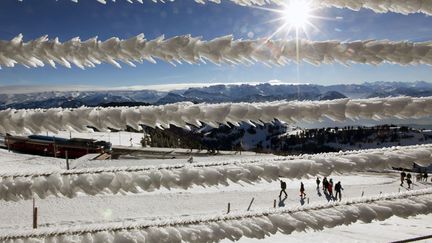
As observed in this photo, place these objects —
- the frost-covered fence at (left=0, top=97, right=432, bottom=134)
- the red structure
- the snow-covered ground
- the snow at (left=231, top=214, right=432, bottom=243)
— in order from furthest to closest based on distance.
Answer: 1. the red structure
2. the snow-covered ground
3. the snow at (left=231, top=214, right=432, bottom=243)
4. the frost-covered fence at (left=0, top=97, right=432, bottom=134)

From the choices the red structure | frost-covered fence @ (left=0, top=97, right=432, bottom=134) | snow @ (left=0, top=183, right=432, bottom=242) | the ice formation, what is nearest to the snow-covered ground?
the red structure

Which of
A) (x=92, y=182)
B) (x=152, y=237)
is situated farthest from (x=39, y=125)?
(x=152, y=237)

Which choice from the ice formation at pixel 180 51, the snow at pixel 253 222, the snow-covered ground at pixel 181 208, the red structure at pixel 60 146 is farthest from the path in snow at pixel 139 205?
the ice formation at pixel 180 51

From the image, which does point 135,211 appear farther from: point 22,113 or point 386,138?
point 386,138

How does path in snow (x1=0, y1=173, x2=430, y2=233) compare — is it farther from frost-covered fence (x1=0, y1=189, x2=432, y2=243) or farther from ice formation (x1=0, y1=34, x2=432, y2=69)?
ice formation (x1=0, y1=34, x2=432, y2=69)

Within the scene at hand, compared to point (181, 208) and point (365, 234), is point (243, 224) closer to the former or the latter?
point (365, 234)

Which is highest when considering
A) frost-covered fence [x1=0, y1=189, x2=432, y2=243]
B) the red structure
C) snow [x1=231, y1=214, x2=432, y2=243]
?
frost-covered fence [x1=0, y1=189, x2=432, y2=243]
